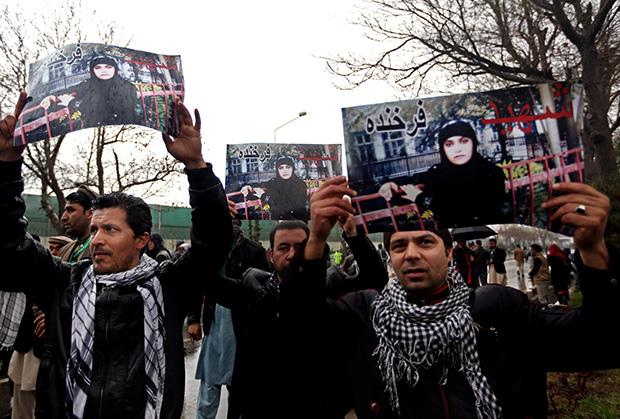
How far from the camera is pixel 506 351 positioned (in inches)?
73.5

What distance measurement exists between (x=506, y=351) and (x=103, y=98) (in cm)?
193

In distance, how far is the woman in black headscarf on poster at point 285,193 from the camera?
4.39 m

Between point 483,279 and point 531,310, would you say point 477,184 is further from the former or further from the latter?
point 483,279

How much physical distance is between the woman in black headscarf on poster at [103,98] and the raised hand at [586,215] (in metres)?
1.71

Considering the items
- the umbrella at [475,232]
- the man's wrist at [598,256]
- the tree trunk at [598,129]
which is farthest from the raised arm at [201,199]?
the tree trunk at [598,129]

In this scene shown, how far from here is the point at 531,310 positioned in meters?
1.92

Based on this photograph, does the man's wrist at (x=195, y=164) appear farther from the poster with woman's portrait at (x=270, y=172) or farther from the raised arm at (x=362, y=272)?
the poster with woman's portrait at (x=270, y=172)

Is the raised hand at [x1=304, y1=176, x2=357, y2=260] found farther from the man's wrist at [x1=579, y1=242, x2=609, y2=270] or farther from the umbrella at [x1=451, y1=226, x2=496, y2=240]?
the umbrella at [x1=451, y1=226, x2=496, y2=240]

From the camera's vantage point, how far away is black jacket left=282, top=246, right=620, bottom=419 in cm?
178

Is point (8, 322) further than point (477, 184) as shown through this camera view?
Yes

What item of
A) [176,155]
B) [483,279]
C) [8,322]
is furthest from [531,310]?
[483,279]

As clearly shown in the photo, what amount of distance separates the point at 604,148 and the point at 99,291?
388 inches

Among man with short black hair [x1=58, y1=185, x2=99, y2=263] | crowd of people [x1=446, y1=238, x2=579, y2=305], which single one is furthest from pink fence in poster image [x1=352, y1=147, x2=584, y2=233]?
crowd of people [x1=446, y1=238, x2=579, y2=305]

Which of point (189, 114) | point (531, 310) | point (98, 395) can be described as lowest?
point (98, 395)
